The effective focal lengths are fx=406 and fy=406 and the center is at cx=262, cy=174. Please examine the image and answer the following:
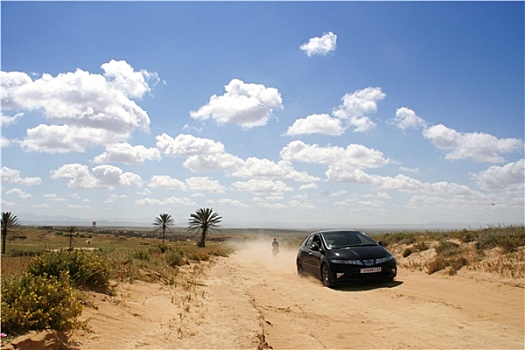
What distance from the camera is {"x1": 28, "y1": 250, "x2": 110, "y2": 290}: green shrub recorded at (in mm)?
7496

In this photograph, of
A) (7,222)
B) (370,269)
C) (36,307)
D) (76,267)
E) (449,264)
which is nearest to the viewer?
(36,307)

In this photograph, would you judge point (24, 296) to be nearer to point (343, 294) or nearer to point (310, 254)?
point (343, 294)

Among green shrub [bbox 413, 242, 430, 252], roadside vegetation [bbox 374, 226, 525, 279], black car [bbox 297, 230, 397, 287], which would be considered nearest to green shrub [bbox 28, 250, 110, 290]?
black car [bbox 297, 230, 397, 287]

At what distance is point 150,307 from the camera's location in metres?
7.69

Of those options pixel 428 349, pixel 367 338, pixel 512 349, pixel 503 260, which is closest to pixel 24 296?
pixel 367 338

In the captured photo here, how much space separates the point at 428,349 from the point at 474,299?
4225 mm

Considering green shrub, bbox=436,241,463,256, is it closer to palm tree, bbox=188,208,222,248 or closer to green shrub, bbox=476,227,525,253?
green shrub, bbox=476,227,525,253

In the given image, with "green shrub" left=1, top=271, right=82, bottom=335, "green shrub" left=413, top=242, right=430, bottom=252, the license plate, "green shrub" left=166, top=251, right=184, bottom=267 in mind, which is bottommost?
"green shrub" left=166, top=251, right=184, bottom=267

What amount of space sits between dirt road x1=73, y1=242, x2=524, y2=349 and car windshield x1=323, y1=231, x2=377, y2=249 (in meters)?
1.50

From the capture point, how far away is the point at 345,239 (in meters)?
12.4

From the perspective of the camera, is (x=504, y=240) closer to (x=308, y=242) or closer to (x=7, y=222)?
(x=308, y=242)

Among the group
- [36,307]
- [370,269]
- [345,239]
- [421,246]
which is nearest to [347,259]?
[370,269]

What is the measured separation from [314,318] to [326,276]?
395 centimetres

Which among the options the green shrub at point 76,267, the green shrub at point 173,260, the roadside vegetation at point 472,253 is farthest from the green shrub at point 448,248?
the green shrub at point 76,267
